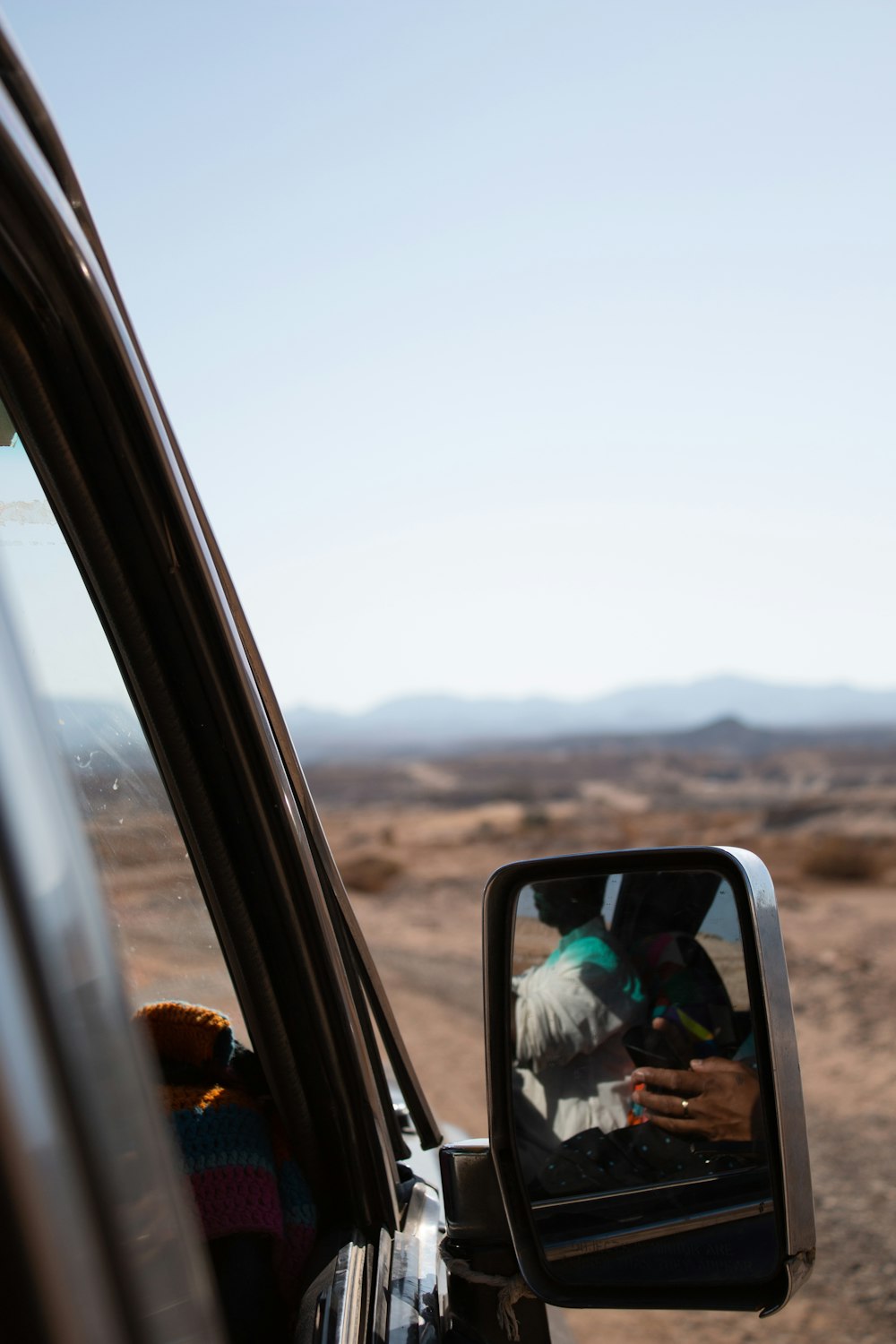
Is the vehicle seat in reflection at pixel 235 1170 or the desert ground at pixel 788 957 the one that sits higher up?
the vehicle seat in reflection at pixel 235 1170

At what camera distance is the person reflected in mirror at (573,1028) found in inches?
68.1

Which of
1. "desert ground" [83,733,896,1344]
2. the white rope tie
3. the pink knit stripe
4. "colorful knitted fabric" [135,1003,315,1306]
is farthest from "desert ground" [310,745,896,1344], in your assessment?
the pink knit stripe

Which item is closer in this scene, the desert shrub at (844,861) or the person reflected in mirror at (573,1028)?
the person reflected in mirror at (573,1028)

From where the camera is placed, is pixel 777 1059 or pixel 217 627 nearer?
pixel 217 627

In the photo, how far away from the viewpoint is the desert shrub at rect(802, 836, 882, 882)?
25.1 metres

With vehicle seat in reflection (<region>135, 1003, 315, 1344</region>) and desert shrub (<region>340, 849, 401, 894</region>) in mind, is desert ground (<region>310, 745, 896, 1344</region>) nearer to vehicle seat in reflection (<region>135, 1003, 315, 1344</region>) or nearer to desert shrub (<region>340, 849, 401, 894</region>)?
desert shrub (<region>340, 849, 401, 894</region>)

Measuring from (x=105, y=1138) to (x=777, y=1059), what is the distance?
1.19m

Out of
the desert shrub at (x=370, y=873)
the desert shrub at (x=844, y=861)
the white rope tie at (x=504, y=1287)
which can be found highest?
the white rope tie at (x=504, y=1287)

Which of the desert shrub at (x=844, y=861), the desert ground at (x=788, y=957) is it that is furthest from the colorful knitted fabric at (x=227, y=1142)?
the desert shrub at (x=844, y=861)

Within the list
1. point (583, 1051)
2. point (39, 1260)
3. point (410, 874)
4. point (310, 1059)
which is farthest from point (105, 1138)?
point (410, 874)

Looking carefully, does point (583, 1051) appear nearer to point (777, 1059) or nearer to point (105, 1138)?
point (777, 1059)

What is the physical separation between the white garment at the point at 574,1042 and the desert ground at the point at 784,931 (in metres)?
0.47

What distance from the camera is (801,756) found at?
93.4 metres

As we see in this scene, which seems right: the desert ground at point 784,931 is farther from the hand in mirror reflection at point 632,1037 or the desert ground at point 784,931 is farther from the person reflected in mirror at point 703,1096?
the person reflected in mirror at point 703,1096
